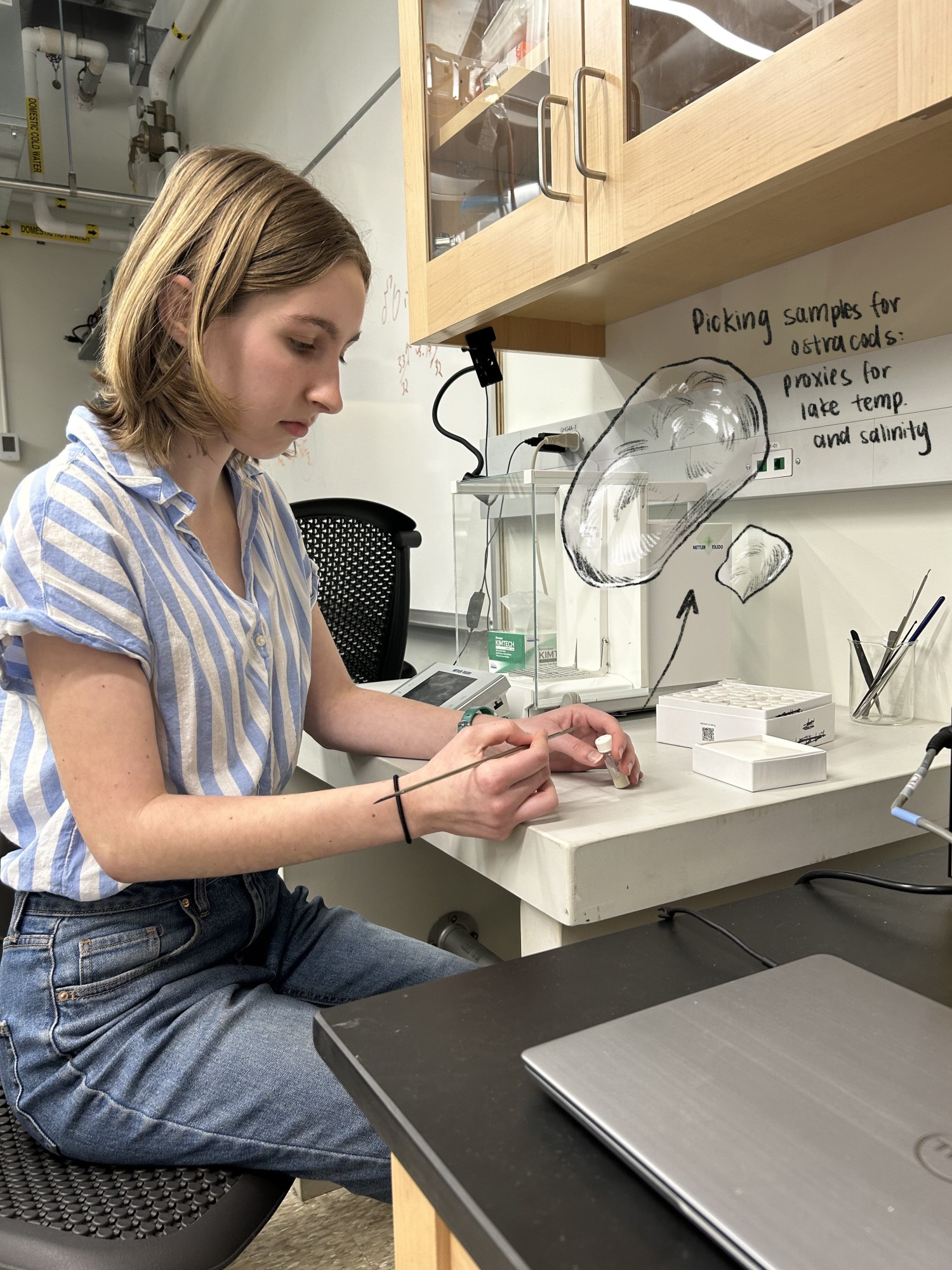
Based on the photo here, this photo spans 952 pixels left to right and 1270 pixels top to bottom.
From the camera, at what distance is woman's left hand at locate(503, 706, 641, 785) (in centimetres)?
86

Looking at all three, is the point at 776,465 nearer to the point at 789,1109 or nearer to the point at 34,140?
the point at 789,1109

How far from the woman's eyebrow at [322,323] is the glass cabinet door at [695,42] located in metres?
0.38

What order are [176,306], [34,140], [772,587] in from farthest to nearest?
1. [34,140]
2. [772,587]
3. [176,306]

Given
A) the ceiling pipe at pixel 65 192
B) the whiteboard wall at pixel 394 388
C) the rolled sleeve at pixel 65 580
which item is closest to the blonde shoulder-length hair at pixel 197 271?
the rolled sleeve at pixel 65 580

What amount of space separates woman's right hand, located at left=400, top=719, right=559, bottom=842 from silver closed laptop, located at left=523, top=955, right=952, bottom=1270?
26cm

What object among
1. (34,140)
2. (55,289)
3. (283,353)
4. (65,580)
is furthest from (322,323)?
(55,289)

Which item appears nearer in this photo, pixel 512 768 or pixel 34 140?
pixel 512 768

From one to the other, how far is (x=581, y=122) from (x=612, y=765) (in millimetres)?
698

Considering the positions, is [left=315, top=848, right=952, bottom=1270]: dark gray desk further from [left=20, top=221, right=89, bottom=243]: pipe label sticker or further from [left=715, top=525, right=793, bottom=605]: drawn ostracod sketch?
[left=20, top=221, right=89, bottom=243]: pipe label sticker

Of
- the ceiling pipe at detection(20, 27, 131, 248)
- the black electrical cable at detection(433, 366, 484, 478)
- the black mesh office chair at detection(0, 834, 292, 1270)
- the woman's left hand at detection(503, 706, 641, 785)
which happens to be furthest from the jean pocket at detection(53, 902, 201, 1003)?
the ceiling pipe at detection(20, 27, 131, 248)

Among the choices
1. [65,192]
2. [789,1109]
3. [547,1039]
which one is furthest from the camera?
[65,192]

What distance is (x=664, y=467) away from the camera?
125 cm

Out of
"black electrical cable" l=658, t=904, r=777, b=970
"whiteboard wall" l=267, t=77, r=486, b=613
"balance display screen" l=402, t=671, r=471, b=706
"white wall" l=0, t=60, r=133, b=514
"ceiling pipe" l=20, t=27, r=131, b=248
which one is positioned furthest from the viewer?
"white wall" l=0, t=60, r=133, b=514

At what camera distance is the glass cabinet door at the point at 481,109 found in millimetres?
1111
